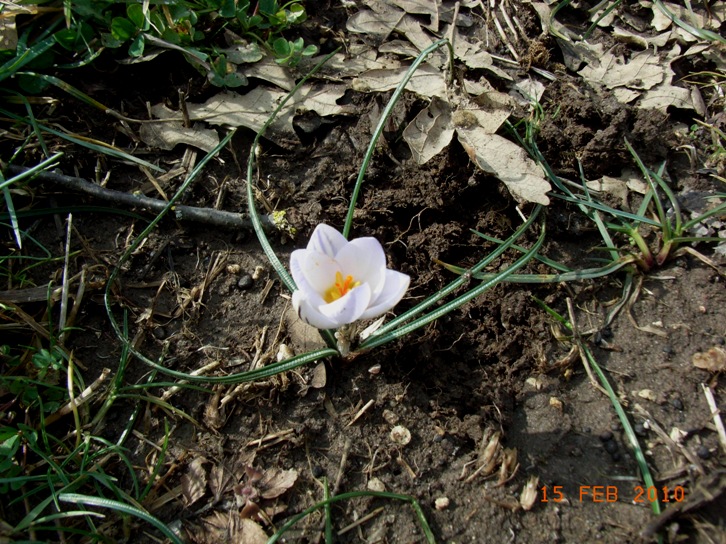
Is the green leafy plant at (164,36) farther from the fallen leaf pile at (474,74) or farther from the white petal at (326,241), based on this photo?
the white petal at (326,241)

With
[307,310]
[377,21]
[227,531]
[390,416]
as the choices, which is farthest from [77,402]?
[377,21]

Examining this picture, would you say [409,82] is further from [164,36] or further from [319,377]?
[319,377]

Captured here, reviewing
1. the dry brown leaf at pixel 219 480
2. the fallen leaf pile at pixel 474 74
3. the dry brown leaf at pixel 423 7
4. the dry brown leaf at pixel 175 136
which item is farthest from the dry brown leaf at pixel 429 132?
the dry brown leaf at pixel 219 480

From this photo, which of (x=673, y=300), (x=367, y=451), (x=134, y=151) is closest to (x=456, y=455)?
(x=367, y=451)

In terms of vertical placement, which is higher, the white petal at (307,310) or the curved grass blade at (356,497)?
the white petal at (307,310)

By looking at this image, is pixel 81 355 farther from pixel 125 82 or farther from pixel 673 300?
pixel 673 300

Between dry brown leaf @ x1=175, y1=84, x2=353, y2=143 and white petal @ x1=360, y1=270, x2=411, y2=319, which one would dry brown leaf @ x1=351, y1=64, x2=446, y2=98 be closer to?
dry brown leaf @ x1=175, y1=84, x2=353, y2=143
